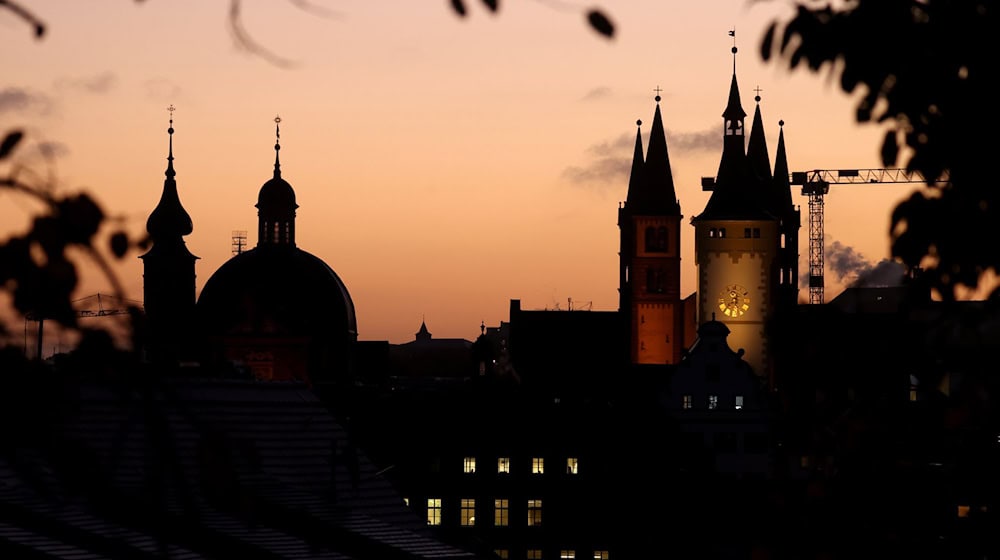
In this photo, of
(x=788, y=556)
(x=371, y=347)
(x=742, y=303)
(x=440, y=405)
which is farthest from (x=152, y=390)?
(x=371, y=347)

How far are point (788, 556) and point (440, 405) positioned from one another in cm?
8897

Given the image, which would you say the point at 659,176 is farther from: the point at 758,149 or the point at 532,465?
the point at 532,465

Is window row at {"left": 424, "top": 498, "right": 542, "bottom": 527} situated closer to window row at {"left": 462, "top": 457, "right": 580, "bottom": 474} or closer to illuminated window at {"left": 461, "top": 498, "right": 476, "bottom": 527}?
illuminated window at {"left": 461, "top": 498, "right": 476, "bottom": 527}

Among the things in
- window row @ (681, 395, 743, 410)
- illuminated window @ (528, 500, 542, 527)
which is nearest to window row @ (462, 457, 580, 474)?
illuminated window @ (528, 500, 542, 527)

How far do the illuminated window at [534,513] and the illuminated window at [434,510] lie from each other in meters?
3.91

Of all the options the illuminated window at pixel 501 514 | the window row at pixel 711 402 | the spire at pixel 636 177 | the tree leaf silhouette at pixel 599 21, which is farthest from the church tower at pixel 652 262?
the tree leaf silhouette at pixel 599 21

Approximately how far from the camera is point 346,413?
10406cm

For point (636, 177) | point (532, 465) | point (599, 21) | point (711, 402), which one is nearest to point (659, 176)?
point (636, 177)

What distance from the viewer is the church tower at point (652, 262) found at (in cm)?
15138

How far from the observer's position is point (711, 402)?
105 meters

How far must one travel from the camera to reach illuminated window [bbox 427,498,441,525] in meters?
93.7

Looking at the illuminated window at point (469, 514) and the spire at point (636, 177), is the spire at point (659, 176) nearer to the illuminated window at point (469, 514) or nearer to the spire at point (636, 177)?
the spire at point (636, 177)

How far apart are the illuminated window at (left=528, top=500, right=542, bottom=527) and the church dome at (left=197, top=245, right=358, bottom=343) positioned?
5140 cm

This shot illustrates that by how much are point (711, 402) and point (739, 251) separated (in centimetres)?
4547
